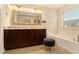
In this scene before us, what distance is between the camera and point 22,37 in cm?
194

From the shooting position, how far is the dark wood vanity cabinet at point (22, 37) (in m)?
1.90

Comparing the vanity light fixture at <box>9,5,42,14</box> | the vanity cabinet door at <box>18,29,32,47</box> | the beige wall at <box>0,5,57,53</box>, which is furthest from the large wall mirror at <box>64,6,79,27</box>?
the vanity cabinet door at <box>18,29,32,47</box>

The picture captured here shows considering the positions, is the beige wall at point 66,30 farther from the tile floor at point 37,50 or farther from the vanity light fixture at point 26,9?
the vanity light fixture at point 26,9

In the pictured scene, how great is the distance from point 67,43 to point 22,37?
865 millimetres

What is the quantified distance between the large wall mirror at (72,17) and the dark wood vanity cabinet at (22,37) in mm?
476

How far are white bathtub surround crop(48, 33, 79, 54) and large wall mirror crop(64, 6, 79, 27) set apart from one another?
0.93 feet

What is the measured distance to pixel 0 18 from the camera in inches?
71.9

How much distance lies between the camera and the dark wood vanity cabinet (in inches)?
74.7

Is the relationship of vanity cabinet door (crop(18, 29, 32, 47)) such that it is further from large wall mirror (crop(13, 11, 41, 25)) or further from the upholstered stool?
the upholstered stool

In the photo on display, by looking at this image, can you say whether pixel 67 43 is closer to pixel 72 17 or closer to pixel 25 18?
pixel 72 17

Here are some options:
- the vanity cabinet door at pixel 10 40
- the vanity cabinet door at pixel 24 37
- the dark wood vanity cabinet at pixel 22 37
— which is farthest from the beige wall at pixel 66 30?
the vanity cabinet door at pixel 10 40
